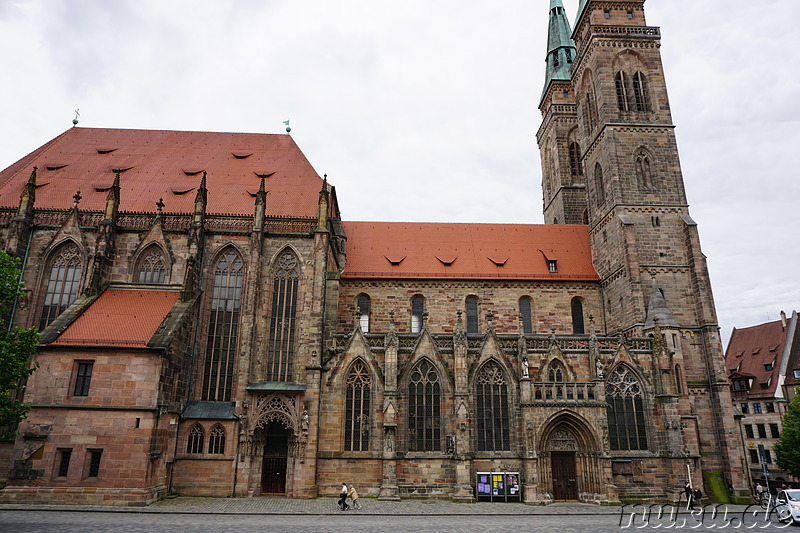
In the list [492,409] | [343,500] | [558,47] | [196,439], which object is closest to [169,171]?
[196,439]

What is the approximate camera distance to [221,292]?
25578 mm

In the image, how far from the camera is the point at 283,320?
25266 millimetres

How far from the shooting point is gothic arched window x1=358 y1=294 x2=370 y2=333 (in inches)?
1191

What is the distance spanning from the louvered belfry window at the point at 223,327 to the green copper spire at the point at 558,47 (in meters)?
32.4

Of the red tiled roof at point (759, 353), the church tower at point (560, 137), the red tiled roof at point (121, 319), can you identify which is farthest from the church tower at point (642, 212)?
the red tiled roof at point (121, 319)

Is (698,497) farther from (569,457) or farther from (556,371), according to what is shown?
(556,371)

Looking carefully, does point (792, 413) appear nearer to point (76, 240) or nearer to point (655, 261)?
point (655, 261)

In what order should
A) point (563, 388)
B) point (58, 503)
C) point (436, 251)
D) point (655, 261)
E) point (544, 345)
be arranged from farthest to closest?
1. point (436, 251)
2. point (655, 261)
3. point (544, 345)
4. point (563, 388)
5. point (58, 503)

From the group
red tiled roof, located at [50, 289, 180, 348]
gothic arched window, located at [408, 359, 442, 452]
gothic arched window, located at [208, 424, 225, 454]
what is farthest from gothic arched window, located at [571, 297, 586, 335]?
red tiled roof, located at [50, 289, 180, 348]

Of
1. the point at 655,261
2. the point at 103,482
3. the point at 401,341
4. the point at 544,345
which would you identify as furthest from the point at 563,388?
the point at 103,482

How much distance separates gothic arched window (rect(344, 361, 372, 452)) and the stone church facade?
0.34ft

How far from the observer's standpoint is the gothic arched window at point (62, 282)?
24828 mm

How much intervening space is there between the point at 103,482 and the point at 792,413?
1588 inches

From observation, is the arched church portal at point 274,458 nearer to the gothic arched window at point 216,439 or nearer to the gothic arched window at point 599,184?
the gothic arched window at point 216,439
